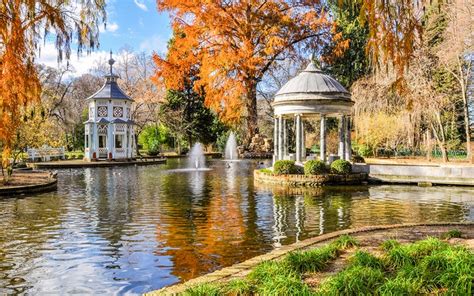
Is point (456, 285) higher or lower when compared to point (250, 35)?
lower

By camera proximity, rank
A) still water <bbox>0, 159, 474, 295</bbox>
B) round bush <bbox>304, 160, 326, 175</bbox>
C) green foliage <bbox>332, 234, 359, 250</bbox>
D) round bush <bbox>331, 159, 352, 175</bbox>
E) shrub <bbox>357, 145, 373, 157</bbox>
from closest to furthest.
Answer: still water <bbox>0, 159, 474, 295</bbox>
green foliage <bbox>332, 234, 359, 250</bbox>
round bush <bbox>304, 160, 326, 175</bbox>
round bush <bbox>331, 159, 352, 175</bbox>
shrub <bbox>357, 145, 373, 157</bbox>

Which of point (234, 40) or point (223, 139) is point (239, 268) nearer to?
point (234, 40)

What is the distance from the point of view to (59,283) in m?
7.00

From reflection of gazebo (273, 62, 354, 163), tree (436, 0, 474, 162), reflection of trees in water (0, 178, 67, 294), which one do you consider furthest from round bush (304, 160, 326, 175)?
tree (436, 0, 474, 162)

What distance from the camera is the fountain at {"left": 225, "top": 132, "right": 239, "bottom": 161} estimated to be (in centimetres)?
4911

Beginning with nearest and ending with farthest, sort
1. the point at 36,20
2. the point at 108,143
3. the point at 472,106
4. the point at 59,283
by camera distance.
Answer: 1. the point at 59,283
2. the point at 36,20
3. the point at 472,106
4. the point at 108,143

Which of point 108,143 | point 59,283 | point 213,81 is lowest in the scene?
point 59,283

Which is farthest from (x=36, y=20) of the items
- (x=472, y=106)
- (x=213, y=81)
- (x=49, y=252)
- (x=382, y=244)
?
(x=472, y=106)

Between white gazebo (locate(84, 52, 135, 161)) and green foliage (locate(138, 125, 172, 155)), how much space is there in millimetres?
13454

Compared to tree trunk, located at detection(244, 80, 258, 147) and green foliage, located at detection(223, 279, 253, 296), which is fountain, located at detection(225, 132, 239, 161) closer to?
tree trunk, located at detection(244, 80, 258, 147)

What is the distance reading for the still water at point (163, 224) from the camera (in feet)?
24.6

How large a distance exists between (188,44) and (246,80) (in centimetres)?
598

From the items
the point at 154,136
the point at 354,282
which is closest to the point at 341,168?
the point at 354,282

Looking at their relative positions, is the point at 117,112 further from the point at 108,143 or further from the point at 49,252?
the point at 49,252
